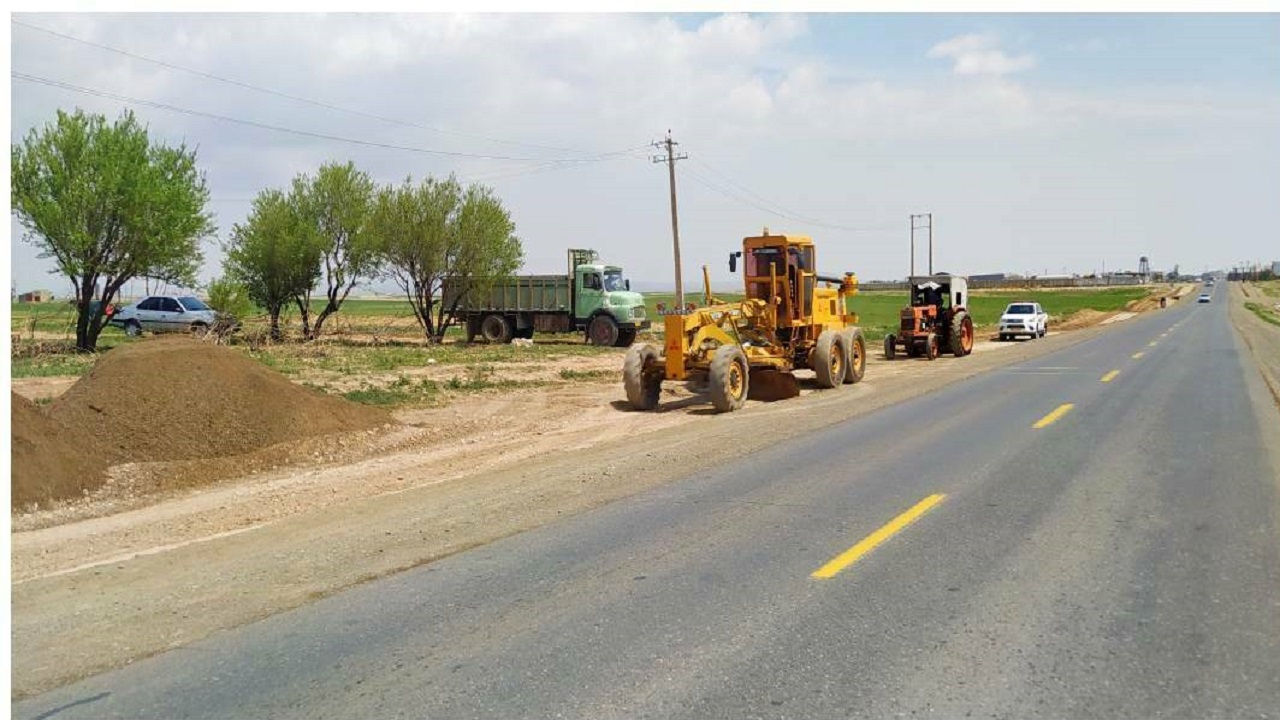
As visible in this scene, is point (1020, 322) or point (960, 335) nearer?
point (960, 335)

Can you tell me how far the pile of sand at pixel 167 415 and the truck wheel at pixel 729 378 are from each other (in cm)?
565

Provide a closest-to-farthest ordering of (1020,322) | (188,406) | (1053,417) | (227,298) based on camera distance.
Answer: (188,406) < (1053,417) < (227,298) < (1020,322)

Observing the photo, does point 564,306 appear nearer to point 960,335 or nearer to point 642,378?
point 960,335

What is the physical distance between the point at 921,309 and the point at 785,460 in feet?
73.1

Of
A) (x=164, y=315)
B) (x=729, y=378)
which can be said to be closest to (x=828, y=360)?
(x=729, y=378)

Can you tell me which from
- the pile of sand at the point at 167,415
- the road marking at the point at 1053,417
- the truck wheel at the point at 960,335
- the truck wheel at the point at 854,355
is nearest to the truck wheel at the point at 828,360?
the truck wheel at the point at 854,355

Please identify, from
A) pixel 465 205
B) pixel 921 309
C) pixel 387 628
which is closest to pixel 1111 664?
pixel 387 628

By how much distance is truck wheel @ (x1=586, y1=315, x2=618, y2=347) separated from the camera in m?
38.1

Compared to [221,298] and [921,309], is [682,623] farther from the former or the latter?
[221,298]

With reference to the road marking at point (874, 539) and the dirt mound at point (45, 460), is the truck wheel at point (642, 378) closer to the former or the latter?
the dirt mound at point (45, 460)

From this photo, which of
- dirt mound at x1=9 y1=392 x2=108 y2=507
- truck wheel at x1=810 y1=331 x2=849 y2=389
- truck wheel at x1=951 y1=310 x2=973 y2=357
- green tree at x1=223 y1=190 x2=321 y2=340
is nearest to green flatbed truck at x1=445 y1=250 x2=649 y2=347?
green tree at x1=223 y1=190 x2=321 y2=340

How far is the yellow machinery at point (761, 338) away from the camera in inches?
682

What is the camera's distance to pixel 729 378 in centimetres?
1698

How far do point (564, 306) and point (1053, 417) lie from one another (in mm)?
27203
